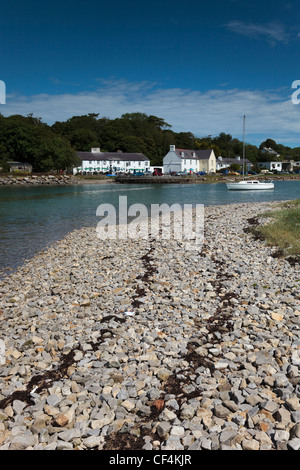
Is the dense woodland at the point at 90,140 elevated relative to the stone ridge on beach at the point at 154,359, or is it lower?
elevated

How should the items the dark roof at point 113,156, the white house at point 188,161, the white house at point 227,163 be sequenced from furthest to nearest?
1. the white house at point 227,163
2. the white house at point 188,161
3. the dark roof at point 113,156

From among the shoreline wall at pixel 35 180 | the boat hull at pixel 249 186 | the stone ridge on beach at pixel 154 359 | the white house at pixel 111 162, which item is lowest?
the stone ridge on beach at pixel 154 359

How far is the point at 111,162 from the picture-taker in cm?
10788

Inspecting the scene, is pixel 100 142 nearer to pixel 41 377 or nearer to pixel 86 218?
pixel 86 218

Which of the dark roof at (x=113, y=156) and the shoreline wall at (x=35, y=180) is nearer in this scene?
the shoreline wall at (x=35, y=180)

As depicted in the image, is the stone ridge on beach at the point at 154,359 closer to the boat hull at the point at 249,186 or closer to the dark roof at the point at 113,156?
the boat hull at the point at 249,186

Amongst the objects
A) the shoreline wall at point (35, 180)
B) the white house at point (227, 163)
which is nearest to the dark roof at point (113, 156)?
the shoreline wall at point (35, 180)

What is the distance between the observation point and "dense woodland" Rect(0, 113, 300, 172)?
9131 centimetres

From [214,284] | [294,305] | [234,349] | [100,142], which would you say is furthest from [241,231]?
[100,142]

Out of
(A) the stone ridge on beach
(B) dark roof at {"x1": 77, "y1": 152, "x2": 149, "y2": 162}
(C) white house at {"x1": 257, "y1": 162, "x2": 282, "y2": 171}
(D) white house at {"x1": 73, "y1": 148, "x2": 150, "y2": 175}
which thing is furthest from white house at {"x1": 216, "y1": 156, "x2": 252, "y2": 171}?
(A) the stone ridge on beach

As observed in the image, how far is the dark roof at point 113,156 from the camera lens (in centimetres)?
10431

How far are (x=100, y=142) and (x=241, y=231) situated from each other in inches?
4419

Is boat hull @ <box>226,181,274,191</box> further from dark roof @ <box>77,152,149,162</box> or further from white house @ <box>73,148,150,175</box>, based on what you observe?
dark roof @ <box>77,152,149,162</box>

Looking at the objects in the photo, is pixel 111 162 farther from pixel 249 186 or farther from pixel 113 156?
pixel 249 186
